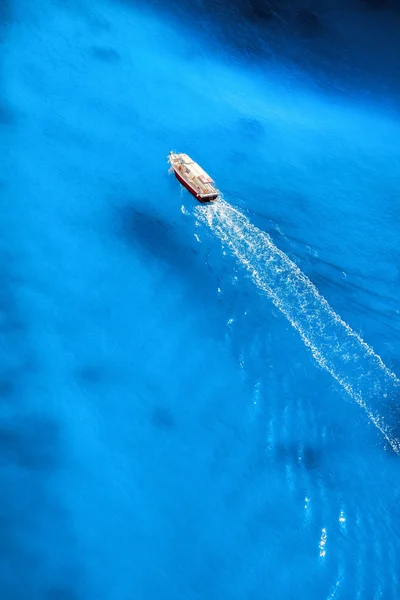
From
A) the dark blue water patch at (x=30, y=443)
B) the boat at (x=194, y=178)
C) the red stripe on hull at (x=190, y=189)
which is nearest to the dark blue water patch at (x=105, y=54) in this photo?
the boat at (x=194, y=178)

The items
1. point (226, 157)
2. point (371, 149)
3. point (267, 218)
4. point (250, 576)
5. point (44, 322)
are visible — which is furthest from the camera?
point (371, 149)

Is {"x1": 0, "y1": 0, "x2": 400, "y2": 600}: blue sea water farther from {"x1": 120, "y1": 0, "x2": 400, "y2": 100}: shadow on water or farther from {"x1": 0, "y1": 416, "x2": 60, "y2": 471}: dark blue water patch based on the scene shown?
{"x1": 120, "y1": 0, "x2": 400, "y2": 100}: shadow on water

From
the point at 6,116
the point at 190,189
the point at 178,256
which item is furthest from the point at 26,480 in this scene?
the point at 6,116

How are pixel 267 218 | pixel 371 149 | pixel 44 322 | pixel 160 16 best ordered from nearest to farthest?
pixel 44 322, pixel 267 218, pixel 371 149, pixel 160 16

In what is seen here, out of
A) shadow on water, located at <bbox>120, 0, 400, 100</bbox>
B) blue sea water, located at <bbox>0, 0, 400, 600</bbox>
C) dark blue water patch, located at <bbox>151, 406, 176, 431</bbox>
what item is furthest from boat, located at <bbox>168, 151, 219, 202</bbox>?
shadow on water, located at <bbox>120, 0, 400, 100</bbox>

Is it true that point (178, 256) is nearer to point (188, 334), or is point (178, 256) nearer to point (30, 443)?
point (188, 334)

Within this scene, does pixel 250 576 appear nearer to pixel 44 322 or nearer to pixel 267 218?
pixel 44 322

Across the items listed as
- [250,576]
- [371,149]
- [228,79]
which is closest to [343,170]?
[371,149]
